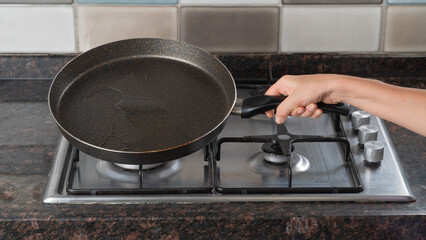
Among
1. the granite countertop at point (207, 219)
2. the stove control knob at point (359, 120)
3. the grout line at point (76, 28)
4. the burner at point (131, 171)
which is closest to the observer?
the granite countertop at point (207, 219)

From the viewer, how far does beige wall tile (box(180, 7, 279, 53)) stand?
1.40 metres

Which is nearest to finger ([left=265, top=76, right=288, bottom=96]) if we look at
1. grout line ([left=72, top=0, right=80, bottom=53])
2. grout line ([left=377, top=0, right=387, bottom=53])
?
grout line ([left=377, top=0, right=387, bottom=53])

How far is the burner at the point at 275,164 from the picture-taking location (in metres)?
1.14

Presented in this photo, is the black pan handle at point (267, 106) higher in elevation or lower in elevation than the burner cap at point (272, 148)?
higher

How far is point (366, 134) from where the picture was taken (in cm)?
118

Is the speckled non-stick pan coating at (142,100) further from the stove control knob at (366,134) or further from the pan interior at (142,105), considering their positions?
the stove control knob at (366,134)

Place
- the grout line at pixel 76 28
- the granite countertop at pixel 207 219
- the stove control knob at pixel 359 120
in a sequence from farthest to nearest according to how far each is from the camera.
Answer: the grout line at pixel 76 28
the stove control knob at pixel 359 120
the granite countertop at pixel 207 219

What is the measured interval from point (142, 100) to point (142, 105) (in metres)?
0.02

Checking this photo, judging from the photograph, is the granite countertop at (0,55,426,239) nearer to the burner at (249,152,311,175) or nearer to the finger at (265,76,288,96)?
the burner at (249,152,311,175)

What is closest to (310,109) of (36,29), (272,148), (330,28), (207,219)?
(272,148)

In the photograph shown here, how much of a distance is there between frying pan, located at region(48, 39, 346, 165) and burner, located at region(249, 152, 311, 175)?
114 millimetres

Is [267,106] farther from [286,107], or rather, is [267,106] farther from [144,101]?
[144,101]

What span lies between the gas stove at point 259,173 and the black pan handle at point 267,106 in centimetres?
9

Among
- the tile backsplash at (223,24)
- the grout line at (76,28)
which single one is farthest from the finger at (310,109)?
the grout line at (76,28)
